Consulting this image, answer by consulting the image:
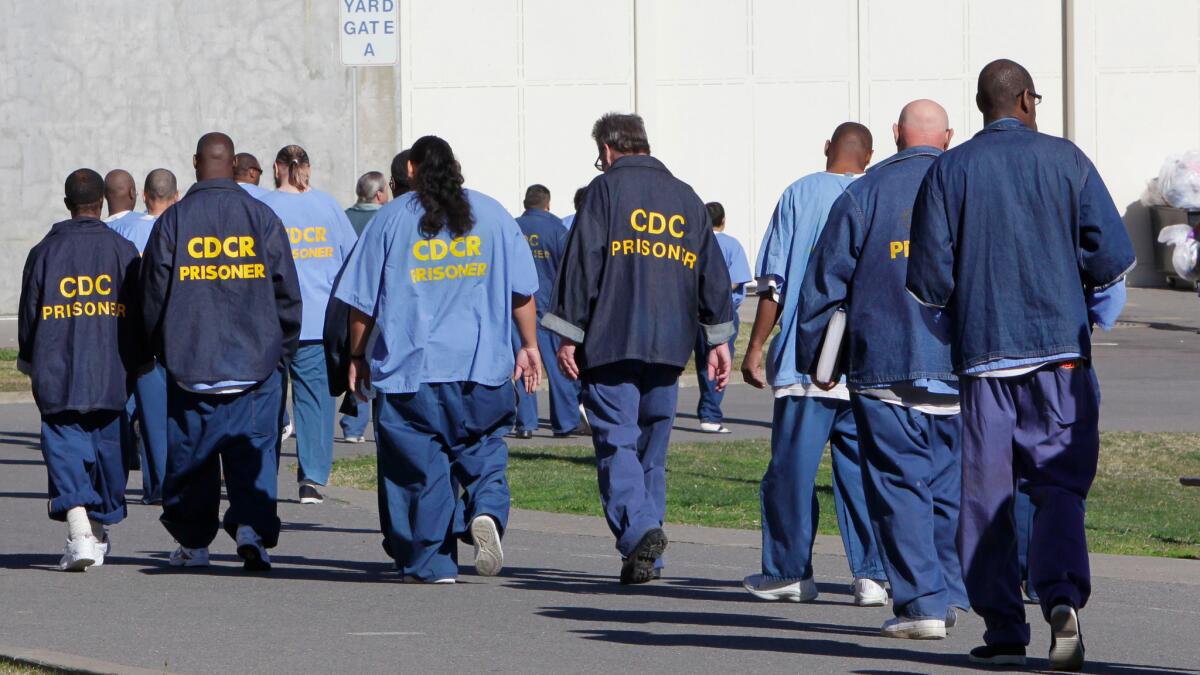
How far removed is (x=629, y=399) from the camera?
328 inches

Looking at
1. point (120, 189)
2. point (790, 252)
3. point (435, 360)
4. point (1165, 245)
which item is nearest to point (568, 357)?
point (435, 360)

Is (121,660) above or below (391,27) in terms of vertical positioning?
below

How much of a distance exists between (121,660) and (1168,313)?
22.1 meters

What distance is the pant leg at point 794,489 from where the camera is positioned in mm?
7863

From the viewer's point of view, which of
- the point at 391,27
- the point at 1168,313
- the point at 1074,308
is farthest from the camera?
the point at 1168,313

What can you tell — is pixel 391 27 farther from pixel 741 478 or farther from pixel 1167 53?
→ pixel 1167 53

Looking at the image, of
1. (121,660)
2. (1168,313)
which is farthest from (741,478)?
(1168,313)

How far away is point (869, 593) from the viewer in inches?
307

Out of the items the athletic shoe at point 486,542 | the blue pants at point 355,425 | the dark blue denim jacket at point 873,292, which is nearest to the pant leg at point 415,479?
the athletic shoe at point 486,542

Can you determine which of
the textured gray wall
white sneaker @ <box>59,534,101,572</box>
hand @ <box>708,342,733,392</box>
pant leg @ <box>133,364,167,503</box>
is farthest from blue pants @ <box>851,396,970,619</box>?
the textured gray wall

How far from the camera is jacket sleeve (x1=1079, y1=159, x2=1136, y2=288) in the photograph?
619 cm

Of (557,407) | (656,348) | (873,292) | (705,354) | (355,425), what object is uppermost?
(873,292)

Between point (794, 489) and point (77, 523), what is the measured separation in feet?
10.5

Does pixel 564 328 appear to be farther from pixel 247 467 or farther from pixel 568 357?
pixel 247 467
